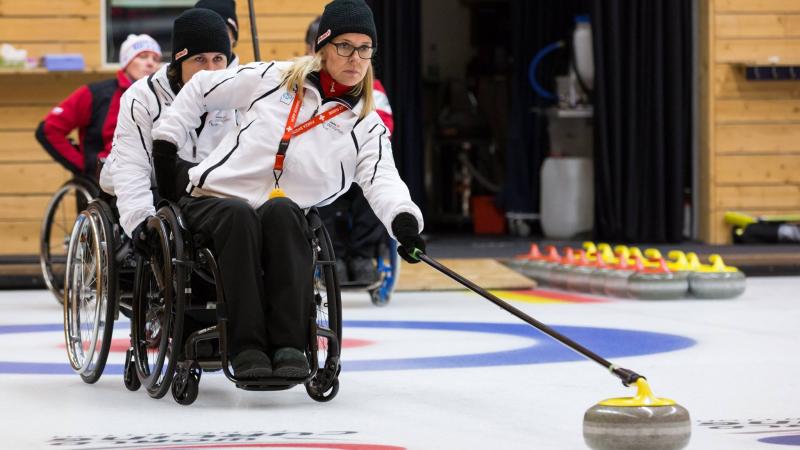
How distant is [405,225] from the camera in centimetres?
299

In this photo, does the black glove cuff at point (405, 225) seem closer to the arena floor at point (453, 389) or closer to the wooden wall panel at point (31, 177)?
the arena floor at point (453, 389)

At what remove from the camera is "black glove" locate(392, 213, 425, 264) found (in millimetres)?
2984

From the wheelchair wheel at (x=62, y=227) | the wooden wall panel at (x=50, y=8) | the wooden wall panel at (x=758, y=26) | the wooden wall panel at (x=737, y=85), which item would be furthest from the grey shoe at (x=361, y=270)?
the wooden wall panel at (x=758, y=26)

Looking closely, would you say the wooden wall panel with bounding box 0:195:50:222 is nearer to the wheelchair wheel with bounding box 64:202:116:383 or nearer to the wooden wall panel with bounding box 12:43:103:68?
the wooden wall panel with bounding box 12:43:103:68

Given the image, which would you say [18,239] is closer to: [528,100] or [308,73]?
[528,100]

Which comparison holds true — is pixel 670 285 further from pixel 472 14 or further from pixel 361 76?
pixel 472 14

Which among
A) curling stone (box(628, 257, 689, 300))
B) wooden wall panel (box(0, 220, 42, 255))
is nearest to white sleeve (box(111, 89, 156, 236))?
curling stone (box(628, 257, 689, 300))

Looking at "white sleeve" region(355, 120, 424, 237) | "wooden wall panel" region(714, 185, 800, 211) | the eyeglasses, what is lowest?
"wooden wall panel" region(714, 185, 800, 211)

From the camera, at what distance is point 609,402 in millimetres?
2459

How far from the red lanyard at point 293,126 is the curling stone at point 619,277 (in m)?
2.92

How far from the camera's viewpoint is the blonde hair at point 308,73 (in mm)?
3191

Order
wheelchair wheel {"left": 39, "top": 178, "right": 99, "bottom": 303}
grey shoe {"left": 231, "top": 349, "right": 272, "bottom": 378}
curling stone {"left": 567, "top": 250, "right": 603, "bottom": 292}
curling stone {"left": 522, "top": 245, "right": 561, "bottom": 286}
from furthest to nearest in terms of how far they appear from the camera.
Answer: curling stone {"left": 522, "top": 245, "right": 561, "bottom": 286} < curling stone {"left": 567, "top": 250, "right": 603, "bottom": 292} < wheelchair wheel {"left": 39, "top": 178, "right": 99, "bottom": 303} < grey shoe {"left": 231, "top": 349, "right": 272, "bottom": 378}

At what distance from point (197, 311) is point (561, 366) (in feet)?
3.54

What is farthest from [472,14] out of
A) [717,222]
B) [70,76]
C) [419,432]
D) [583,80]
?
[419,432]
